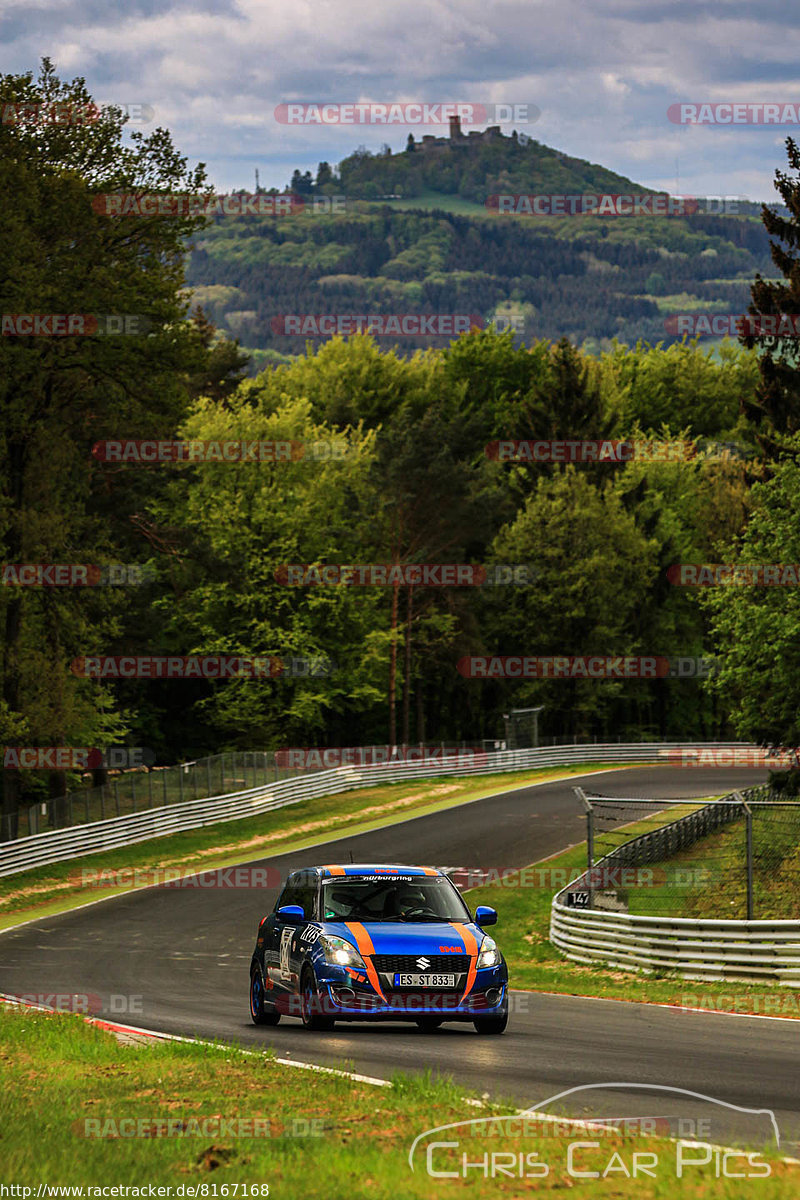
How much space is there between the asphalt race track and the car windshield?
1161 millimetres

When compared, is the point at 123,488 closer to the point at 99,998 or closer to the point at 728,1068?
the point at 99,998

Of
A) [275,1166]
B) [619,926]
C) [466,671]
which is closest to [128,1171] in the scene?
[275,1166]

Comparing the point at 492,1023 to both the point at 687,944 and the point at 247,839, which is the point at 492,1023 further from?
the point at 247,839

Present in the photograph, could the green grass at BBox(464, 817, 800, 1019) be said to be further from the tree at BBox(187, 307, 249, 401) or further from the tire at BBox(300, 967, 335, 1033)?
the tree at BBox(187, 307, 249, 401)

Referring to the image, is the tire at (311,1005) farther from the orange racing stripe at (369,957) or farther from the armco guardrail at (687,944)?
the armco guardrail at (687,944)

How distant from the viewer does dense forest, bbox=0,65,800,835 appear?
39.8 m

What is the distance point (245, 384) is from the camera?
7725cm

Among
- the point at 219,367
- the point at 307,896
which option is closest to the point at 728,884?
the point at 307,896

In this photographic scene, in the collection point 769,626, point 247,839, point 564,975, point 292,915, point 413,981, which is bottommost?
point 247,839

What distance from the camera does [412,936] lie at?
46.3ft

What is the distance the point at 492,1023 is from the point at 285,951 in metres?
2.24

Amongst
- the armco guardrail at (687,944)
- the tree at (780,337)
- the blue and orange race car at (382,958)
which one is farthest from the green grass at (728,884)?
the tree at (780,337)

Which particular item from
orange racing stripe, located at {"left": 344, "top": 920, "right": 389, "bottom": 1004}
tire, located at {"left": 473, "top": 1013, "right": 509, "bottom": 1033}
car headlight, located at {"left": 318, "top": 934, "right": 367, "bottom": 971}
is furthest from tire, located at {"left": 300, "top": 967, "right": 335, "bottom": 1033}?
tire, located at {"left": 473, "top": 1013, "right": 509, "bottom": 1033}

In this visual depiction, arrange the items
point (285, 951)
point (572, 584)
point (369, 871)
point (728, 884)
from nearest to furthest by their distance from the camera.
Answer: point (285, 951), point (369, 871), point (728, 884), point (572, 584)
